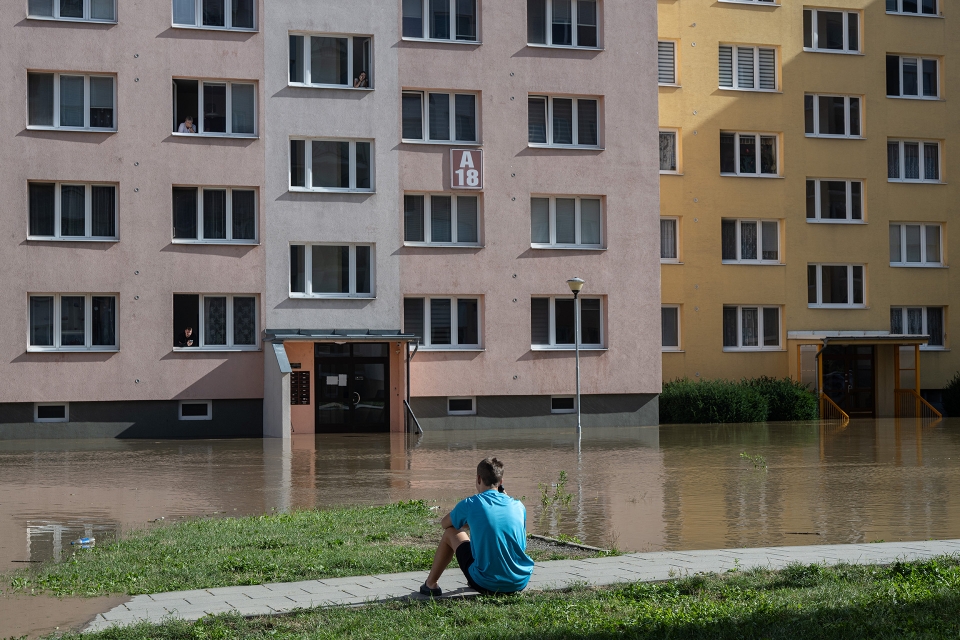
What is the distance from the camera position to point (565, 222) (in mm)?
34719

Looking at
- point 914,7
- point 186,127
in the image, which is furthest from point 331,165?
point 914,7

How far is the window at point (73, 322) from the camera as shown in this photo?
30.8m

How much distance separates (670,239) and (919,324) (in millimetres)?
10073

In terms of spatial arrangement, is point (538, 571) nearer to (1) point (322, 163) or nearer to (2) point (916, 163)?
(1) point (322, 163)

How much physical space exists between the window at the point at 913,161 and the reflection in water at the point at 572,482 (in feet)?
44.9

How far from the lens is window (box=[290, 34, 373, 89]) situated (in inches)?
1294

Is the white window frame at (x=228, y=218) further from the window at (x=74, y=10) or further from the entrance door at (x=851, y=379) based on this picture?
the entrance door at (x=851, y=379)

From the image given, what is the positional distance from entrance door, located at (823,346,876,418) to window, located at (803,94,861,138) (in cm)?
756

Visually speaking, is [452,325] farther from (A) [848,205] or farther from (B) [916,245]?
(B) [916,245]

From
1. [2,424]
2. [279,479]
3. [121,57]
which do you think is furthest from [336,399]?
[279,479]

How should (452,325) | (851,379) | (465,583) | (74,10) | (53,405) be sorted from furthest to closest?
1. (851,379)
2. (452,325)
3. (74,10)
4. (53,405)
5. (465,583)

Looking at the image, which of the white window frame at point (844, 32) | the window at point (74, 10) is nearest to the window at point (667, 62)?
the white window frame at point (844, 32)

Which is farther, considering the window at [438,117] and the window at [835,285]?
the window at [835,285]

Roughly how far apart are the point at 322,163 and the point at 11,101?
27.3 ft
